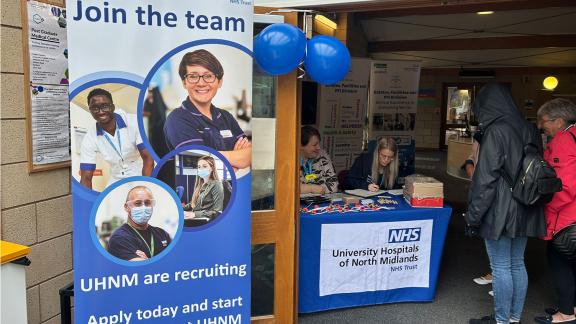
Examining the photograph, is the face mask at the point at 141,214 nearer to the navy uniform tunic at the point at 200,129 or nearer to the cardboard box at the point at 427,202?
the navy uniform tunic at the point at 200,129

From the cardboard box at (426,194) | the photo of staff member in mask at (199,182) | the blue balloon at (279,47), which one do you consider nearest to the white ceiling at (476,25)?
the cardboard box at (426,194)

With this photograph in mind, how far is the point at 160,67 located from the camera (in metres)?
2.02

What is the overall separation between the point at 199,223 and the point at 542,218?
6.35ft

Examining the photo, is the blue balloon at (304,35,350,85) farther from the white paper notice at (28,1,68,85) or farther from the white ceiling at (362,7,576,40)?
the white ceiling at (362,7,576,40)

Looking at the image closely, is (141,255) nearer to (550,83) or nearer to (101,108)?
(101,108)

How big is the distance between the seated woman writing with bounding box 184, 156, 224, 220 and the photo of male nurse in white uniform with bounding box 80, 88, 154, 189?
0.24 meters

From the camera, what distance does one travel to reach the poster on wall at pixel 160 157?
194 cm

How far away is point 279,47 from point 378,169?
1743 millimetres

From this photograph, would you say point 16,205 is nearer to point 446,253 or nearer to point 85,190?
point 85,190

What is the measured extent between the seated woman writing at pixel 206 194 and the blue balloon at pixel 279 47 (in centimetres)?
57

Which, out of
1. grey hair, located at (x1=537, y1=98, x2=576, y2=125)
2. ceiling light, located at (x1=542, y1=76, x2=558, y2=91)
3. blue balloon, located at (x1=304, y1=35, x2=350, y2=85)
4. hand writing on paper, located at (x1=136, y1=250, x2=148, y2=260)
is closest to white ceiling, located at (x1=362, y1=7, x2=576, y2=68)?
grey hair, located at (x1=537, y1=98, x2=576, y2=125)

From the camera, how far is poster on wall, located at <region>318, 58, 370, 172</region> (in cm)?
552

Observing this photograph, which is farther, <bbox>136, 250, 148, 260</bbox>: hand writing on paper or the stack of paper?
the stack of paper

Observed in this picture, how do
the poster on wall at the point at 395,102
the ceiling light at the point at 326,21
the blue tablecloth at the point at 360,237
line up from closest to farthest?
the blue tablecloth at the point at 360,237
the ceiling light at the point at 326,21
the poster on wall at the point at 395,102
